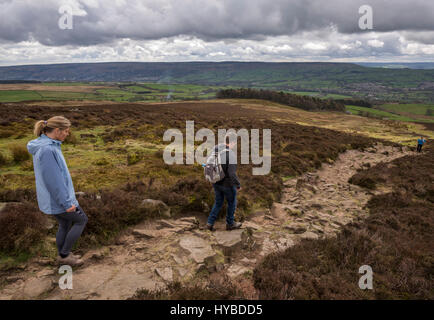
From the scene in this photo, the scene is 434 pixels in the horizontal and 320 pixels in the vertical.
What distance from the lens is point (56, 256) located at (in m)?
4.87

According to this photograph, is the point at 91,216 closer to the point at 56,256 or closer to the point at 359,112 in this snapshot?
the point at 56,256

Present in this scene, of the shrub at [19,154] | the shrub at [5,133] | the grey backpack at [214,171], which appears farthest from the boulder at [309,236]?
the shrub at [5,133]

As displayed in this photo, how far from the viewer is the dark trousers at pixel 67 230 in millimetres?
4324

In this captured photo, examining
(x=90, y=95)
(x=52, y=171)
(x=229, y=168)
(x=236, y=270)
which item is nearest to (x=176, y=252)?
(x=236, y=270)

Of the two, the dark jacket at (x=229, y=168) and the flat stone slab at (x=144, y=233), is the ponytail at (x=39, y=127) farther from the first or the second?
the dark jacket at (x=229, y=168)

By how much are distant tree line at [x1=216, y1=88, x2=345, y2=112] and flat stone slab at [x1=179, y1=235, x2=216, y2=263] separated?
3575 inches

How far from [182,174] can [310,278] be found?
7.81 meters

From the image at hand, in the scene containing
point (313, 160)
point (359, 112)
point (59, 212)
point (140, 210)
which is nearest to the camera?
point (59, 212)

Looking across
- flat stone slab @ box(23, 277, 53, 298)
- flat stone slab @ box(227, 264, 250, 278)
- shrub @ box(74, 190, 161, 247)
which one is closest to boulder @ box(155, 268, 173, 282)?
flat stone slab @ box(227, 264, 250, 278)

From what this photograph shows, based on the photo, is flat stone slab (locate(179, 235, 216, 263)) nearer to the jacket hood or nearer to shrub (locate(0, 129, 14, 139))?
the jacket hood

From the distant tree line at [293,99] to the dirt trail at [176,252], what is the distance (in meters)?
87.3
